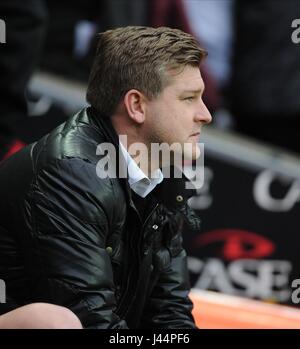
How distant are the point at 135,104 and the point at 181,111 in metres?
0.13

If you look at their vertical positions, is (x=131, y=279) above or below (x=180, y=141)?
below

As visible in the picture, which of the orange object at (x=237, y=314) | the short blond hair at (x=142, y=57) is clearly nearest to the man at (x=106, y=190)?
the short blond hair at (x=142, y=57)

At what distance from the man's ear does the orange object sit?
45.2 inches

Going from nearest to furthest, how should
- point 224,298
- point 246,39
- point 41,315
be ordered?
point 41,315 → point 224,298 → point 246,39

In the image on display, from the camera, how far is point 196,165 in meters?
4.88

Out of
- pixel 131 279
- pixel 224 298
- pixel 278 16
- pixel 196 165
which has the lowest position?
pixel 224 298

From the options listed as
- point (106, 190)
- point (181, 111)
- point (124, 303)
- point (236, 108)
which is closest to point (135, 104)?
point (181, 111)

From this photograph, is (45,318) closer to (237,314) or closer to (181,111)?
(181,111)

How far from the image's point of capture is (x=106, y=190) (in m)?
2.61

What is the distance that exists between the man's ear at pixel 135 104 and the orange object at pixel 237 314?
115 centimetres

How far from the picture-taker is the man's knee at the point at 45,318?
7.91ft

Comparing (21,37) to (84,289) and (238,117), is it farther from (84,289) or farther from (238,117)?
(238,117)
